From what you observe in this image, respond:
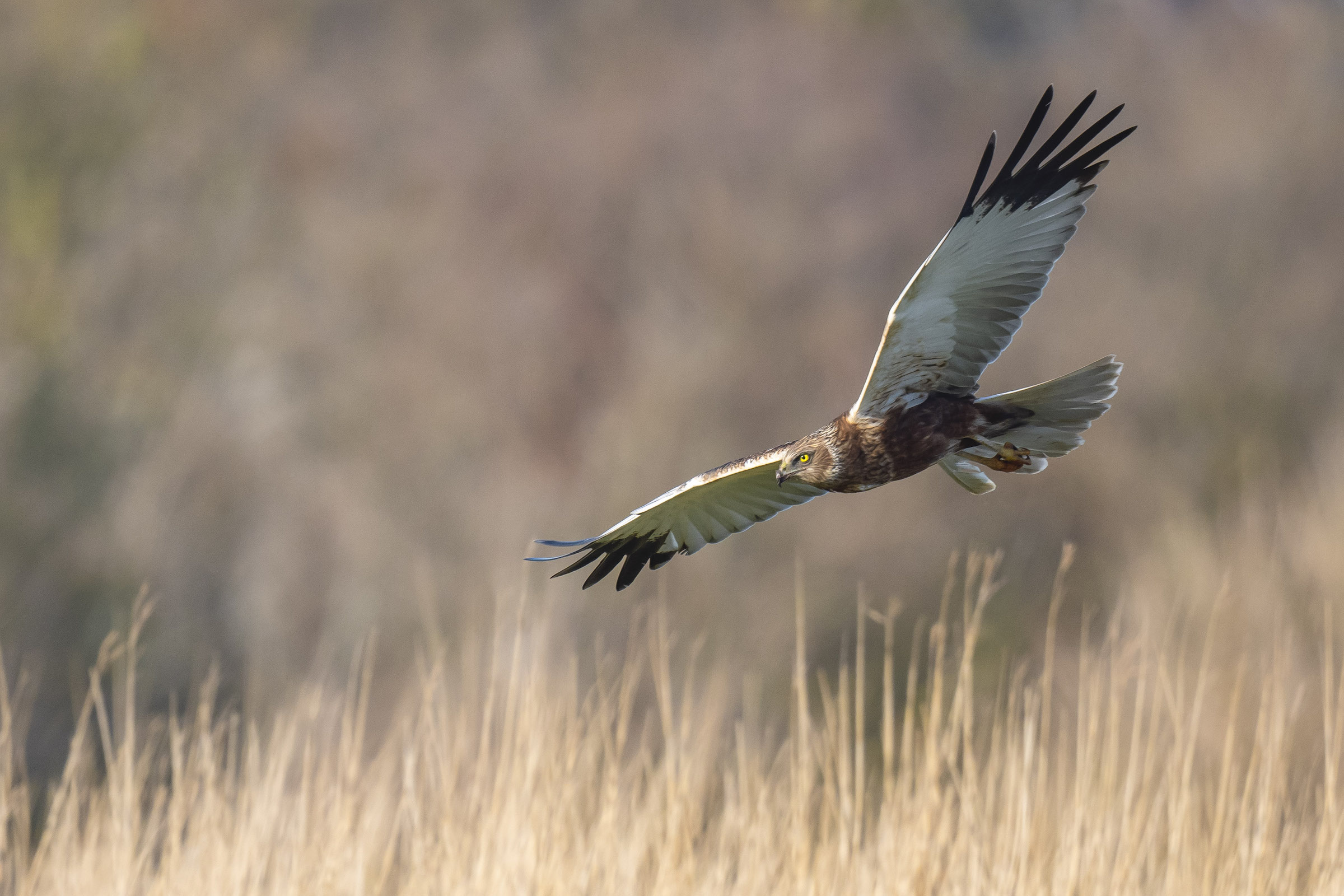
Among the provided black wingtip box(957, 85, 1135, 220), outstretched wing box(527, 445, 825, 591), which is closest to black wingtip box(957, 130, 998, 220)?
black wingtip box(957, 85, 1135, 220)

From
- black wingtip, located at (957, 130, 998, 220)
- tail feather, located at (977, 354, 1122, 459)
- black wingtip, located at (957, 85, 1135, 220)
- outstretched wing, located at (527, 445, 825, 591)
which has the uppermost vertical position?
black wingtip, located at (957, 85, 1135, 220)

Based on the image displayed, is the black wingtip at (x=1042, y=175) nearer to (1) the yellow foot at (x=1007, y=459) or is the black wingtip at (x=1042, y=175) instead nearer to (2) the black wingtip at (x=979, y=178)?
(2) the black wingtip at (x=979, y=178)

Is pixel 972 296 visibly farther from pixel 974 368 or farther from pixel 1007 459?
pixel 1007 459

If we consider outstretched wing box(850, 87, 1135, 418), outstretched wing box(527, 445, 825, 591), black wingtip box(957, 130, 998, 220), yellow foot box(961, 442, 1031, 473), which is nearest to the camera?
black wingtip box(957, 130, 998, 220)

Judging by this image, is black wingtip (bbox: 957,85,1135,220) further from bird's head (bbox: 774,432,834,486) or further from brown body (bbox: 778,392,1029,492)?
bird's head (bbox: 774,432,834,486)

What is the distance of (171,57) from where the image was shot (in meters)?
14.5

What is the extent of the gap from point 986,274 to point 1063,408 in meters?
0.32

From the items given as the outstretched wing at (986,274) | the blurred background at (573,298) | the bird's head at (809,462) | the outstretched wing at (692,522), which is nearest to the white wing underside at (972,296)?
the outstretched wing at (986,274)

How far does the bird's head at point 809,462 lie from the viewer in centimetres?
225

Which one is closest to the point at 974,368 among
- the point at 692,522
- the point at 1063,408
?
the point at 1063,408

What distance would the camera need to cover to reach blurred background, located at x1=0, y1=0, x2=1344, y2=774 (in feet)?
33.2

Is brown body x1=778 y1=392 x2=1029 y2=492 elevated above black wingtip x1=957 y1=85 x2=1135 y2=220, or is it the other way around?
black wingtip x1=957 y1=85 x2=1135 y2=220

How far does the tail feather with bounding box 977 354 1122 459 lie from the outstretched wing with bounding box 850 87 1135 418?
15 cm

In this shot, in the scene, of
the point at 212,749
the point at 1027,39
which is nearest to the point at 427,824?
the point at 212,749
